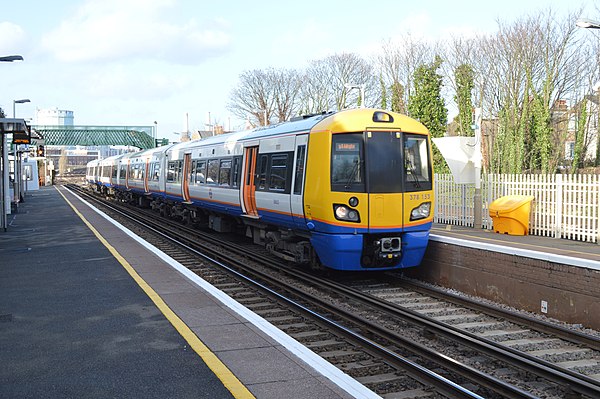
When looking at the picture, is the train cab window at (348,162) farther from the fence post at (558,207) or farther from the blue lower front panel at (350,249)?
the fence post at (558,207)

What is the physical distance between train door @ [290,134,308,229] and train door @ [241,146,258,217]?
7.81 feet

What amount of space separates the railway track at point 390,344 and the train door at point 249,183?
204 cm

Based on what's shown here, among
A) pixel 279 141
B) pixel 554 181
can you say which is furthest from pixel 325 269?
pixel 554 181

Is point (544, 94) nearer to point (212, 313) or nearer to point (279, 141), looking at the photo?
point (279, 141)

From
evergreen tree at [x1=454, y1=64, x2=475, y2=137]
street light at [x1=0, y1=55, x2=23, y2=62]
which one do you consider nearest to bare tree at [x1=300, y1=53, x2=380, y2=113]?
evergreen tree at [x1=454, y1=64, x2=475, y2=137]

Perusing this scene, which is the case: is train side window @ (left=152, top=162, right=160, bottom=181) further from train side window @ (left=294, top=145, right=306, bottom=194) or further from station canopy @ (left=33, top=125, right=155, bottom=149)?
station canopy @ (left=33, top=125, right=155, bottom=149)

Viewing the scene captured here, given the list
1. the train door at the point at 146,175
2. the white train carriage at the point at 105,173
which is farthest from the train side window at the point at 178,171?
the white train carriage at the point at 105,173

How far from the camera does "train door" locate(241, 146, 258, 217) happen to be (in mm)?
13477

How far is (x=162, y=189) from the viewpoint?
24.1 metres

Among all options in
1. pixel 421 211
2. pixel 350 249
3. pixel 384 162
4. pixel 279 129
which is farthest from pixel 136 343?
pixel 279 129

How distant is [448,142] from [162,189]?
1145 centimetres

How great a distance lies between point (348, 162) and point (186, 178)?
35.9 feet

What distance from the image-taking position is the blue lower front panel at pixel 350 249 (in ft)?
32.8

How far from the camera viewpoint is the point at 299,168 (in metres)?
11.0
